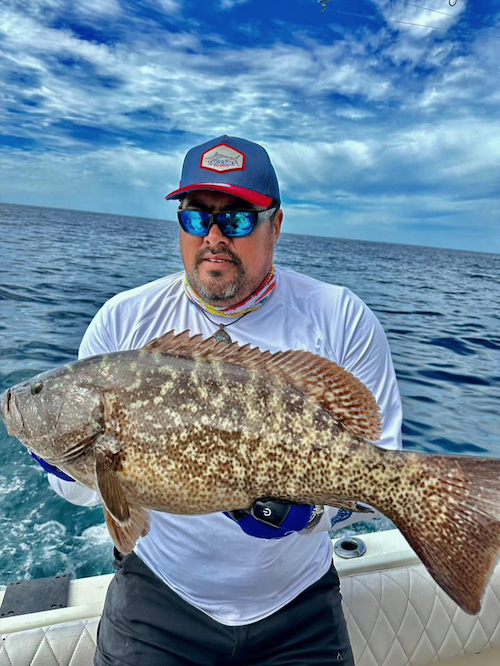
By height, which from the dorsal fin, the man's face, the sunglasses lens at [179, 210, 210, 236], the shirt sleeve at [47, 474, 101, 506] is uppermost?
the sunglasses lens at [179, 210, 210, 236]

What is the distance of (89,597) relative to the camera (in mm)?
3238

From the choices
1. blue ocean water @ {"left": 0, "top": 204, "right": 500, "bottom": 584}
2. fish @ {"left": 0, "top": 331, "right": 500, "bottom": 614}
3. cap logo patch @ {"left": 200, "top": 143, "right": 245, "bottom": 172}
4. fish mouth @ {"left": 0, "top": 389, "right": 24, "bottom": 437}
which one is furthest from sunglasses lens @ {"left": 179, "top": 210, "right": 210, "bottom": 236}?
Answer: blue ocean water @ {"left": 0, "top": 204, "right": 500, "bottom": 584}

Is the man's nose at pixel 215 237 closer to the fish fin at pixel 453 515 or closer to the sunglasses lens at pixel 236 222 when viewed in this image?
the sunglasses lens at pixel 236 222

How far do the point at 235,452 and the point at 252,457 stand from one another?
0.07 m

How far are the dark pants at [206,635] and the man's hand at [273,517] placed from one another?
0.75 metres

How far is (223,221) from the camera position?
2.99m

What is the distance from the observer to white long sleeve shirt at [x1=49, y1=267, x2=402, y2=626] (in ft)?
8.96

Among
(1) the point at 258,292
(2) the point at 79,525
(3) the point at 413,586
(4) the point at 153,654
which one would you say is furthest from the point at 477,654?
(2) the point at 79,525

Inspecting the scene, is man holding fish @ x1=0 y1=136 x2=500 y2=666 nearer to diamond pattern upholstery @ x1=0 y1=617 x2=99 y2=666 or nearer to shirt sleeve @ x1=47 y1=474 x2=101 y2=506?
shirt sleeve @ x1=47 y1=474 x2=101 y2=506

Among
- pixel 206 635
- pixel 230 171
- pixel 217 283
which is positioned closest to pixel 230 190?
pixel 230 171

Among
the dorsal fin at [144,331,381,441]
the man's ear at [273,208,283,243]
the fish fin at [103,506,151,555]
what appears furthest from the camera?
the man's ear at [273,208,283,243]

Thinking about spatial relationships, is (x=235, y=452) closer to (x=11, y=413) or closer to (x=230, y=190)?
(x=11, y=413)

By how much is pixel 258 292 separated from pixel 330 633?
1886 millimetres

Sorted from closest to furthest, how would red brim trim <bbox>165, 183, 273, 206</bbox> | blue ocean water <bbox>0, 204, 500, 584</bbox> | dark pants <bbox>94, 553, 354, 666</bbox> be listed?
dark pants <bbox>94, 553, 354, 666</bbox>
red brim trim <bbox>165, 183, 273, 206</bbox>
blue ocean water <bbox>0, 204, 500, 584</bbox>
